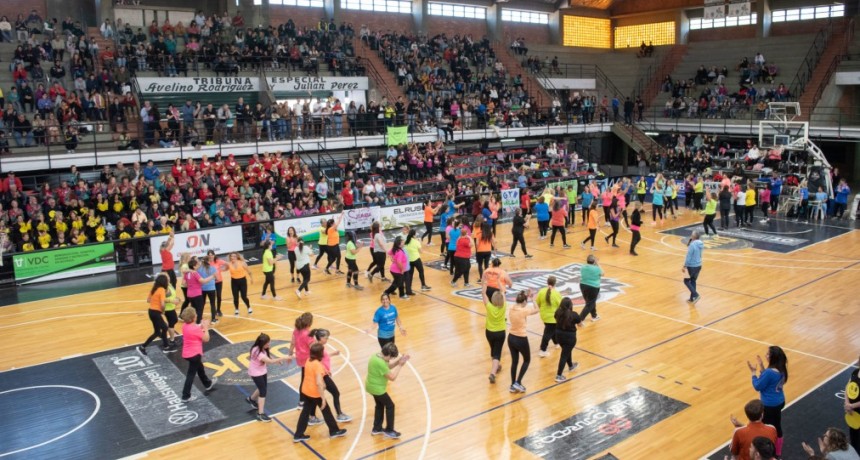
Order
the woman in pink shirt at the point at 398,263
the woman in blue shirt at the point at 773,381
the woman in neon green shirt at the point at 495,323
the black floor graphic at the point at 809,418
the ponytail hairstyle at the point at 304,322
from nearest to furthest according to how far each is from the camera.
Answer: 1. the woman in blue shirt at the point at 773,381
2. the black floor graphic at the point at 809,418
3. the ponytail hairstyle at the point at 304,322
4. the woman in neon green shirt at the point at 495,323
5. the woman in pink shirt at the point at 398,263

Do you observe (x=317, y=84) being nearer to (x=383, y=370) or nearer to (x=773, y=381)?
(x=383, y=370)

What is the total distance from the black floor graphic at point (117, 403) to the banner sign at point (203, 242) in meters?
7.83

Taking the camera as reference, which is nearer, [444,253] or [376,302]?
[376,302]

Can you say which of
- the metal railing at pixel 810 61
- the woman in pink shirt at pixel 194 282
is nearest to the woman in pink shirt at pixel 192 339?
the woman in pink shirt at pixel 194 282

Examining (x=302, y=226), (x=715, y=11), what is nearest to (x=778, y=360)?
(x=302, y=226)

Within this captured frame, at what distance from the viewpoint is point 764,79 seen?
39.2 meters

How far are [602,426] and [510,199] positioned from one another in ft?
65.3

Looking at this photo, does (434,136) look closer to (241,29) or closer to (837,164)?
(241,29)

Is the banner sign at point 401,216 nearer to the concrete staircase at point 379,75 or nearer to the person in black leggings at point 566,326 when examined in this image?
the concrete staircase at point 379,75

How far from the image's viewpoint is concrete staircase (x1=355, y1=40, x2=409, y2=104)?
112 feet

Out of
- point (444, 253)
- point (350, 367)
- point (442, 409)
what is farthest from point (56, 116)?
point (442, 409)

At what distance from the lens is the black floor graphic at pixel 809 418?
9.30 metres

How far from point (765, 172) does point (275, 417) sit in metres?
28.4

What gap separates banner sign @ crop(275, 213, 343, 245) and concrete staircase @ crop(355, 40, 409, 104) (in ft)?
38.1
